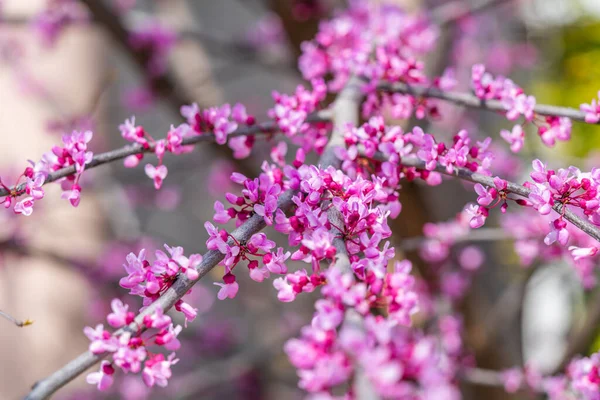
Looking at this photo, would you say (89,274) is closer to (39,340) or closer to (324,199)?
(39,340)

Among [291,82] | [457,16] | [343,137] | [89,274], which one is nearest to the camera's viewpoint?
[343,137]

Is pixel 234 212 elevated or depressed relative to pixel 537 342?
depressed

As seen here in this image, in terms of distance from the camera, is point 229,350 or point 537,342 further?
point 537,342

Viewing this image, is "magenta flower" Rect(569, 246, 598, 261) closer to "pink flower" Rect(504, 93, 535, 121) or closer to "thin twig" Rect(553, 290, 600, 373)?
"pink flower" Rect(504, 93, 535, 121)

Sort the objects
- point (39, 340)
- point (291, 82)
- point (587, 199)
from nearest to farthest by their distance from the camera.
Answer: point (587, 199), point (39, 340), point (291, 82)

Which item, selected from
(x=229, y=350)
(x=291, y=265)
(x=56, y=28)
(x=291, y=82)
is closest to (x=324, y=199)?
(x=56, y=28)

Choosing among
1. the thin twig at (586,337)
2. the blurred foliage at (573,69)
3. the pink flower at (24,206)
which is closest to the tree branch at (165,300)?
the pink flower at (24,206)

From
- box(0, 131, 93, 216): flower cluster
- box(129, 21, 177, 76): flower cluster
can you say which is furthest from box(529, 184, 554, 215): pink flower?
box(129, 21, 177, 76): flower cluster
